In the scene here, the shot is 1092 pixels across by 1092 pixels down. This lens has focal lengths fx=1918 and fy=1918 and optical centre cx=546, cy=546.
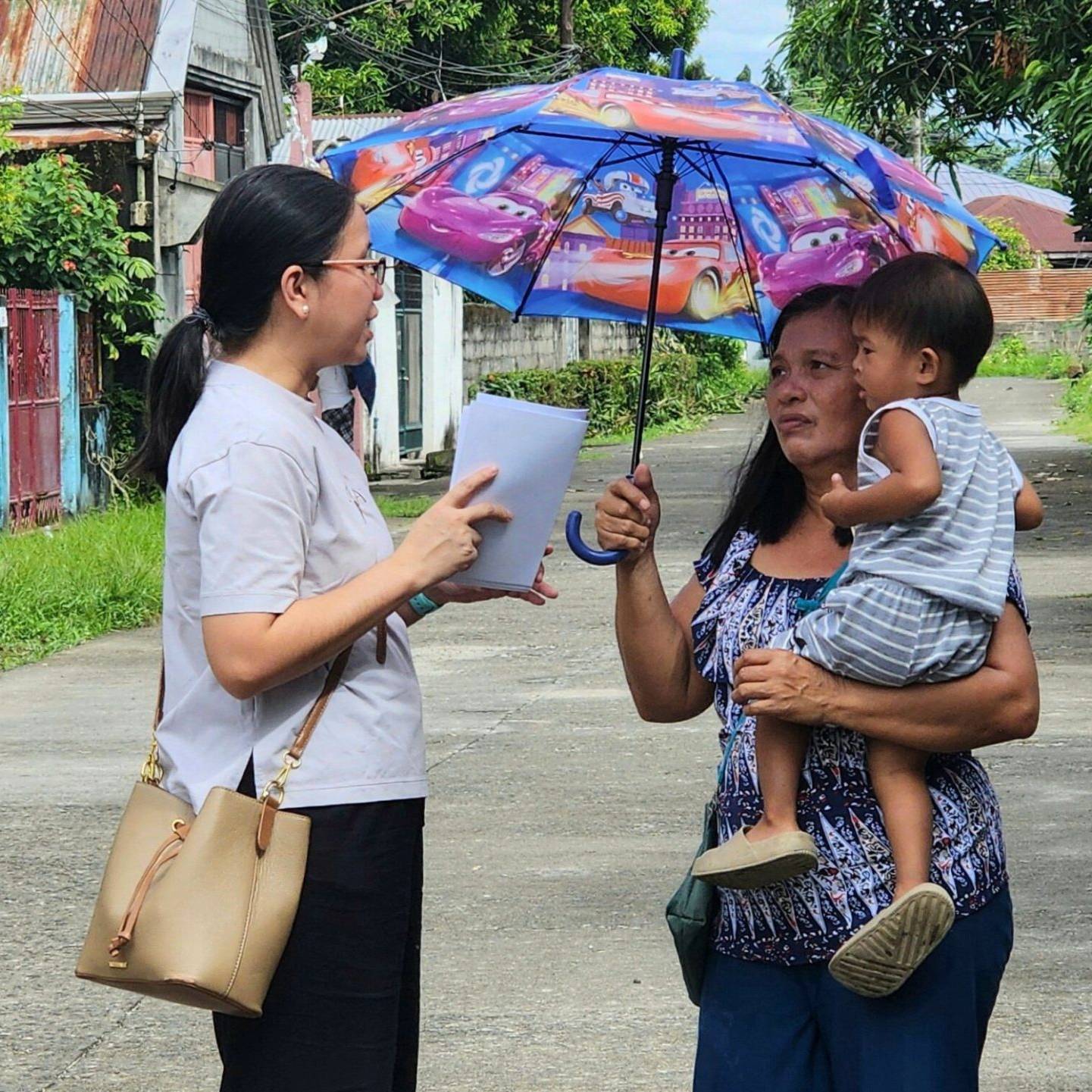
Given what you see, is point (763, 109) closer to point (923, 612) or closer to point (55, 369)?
point (923, 612)

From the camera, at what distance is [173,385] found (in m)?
2.76

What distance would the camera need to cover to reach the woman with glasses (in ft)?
8.46

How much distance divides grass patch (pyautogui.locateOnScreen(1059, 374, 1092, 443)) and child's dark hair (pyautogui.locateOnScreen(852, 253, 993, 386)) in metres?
23.9

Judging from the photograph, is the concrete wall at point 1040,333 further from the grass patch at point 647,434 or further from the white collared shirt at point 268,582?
the white collared shirt at point 268,582

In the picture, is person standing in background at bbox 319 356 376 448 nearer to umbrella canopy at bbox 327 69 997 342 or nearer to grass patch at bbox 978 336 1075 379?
umbrella canopy at bbox 327 69 997 342

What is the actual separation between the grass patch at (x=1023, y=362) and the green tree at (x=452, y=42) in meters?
14.1

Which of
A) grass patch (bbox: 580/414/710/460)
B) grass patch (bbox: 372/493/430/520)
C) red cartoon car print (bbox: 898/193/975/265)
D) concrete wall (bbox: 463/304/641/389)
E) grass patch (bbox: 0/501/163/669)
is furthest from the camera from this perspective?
concrete wall (bbox: 463/304/641/389)

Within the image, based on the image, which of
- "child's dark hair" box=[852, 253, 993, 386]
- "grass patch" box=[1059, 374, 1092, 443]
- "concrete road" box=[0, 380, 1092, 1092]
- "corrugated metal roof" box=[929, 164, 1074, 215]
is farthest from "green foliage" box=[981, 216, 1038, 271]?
"child's dark hair" box=[852, 253, 993, 386]

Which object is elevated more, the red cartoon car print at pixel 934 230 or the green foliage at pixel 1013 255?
the red cartoon car print at pixel 934 230

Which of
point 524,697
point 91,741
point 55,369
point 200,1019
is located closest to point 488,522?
point 200,1019

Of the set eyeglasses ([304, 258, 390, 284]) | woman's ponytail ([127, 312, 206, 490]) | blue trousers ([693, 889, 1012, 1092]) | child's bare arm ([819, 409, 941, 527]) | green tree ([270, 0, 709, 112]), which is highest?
green tree ([270, 0, 709, 112])

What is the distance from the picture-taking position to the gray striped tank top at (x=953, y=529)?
266cm

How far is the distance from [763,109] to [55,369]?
12302 millimetres

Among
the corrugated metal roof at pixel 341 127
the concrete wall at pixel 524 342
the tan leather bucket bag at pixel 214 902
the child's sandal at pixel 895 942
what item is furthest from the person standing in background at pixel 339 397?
the corrugated metal roof at pixel 341 127
